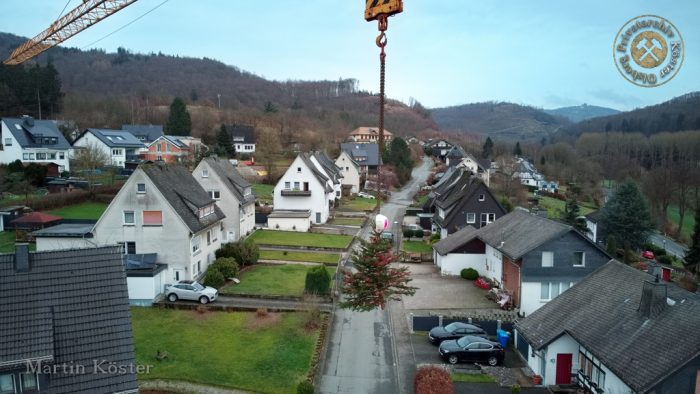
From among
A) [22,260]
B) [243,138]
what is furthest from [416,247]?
[243,138]

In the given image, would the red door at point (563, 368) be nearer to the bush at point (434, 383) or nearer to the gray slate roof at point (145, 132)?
the bush at point (434, 383)

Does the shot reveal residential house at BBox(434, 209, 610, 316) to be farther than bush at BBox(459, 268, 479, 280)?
No

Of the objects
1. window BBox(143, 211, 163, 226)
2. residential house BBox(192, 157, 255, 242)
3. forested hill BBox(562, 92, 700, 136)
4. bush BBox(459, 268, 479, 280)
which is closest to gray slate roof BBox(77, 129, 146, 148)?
residential house BBox(192, 157, 255, 242)

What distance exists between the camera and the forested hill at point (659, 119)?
94.5 metres

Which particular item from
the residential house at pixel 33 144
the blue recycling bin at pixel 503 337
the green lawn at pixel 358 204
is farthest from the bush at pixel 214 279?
the residential house at pixel 33 144

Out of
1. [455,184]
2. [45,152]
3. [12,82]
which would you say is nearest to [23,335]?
[455,184]

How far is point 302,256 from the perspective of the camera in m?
38.8

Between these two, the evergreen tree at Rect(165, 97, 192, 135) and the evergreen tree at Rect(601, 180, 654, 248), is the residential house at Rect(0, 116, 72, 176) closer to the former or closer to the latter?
the evergreen tree at Rect(165, 97, 192, 135)

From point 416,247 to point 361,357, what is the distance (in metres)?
23.6

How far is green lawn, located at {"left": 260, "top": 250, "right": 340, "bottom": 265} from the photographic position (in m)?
37.9

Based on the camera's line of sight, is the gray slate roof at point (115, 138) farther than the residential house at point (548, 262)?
Yes

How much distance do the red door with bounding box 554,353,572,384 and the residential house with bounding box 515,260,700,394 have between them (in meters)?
0.04

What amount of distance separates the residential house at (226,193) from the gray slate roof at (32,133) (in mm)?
31664

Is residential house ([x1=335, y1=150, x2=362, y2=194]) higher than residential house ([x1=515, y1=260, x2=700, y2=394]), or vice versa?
residential house ([x1=335, y1=150, x2=362, y2=194])
